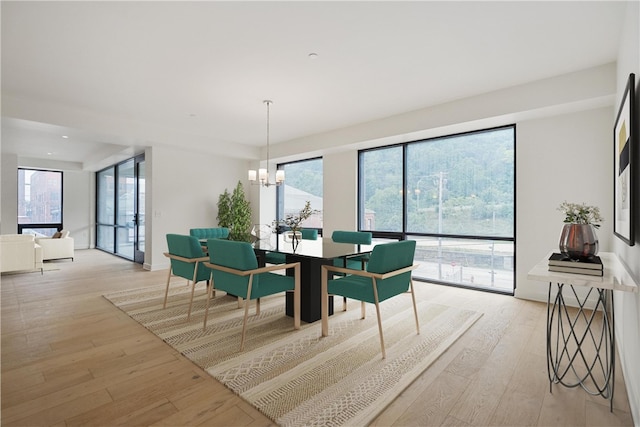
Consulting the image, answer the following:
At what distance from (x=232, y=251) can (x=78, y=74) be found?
2.75 meters

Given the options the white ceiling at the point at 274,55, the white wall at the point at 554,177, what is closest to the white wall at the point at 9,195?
the white ceiling at the point at 274,55

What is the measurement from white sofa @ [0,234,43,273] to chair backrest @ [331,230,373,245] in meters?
5.25

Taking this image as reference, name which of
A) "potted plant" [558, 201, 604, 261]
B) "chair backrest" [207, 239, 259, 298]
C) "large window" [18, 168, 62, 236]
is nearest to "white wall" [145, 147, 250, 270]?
"chair backrest" [207, 239, 259, 298]

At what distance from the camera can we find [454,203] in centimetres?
489

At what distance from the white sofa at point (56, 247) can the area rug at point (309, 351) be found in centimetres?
440

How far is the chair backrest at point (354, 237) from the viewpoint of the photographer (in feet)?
13.8

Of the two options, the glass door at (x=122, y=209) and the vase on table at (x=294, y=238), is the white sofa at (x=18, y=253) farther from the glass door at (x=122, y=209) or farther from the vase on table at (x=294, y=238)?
the vase on table at (x=294, y=238)

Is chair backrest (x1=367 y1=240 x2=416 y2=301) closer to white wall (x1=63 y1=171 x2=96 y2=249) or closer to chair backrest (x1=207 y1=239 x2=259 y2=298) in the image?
chair backrest (x1=207 y1=239 x2=259 y2=298)

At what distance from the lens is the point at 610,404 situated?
1.90 m

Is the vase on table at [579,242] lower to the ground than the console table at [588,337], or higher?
higher

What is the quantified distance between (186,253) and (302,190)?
408cm

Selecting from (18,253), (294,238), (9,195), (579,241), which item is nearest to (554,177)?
(579,241)

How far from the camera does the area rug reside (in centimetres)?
192

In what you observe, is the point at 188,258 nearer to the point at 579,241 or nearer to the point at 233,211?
the point at 579,241
